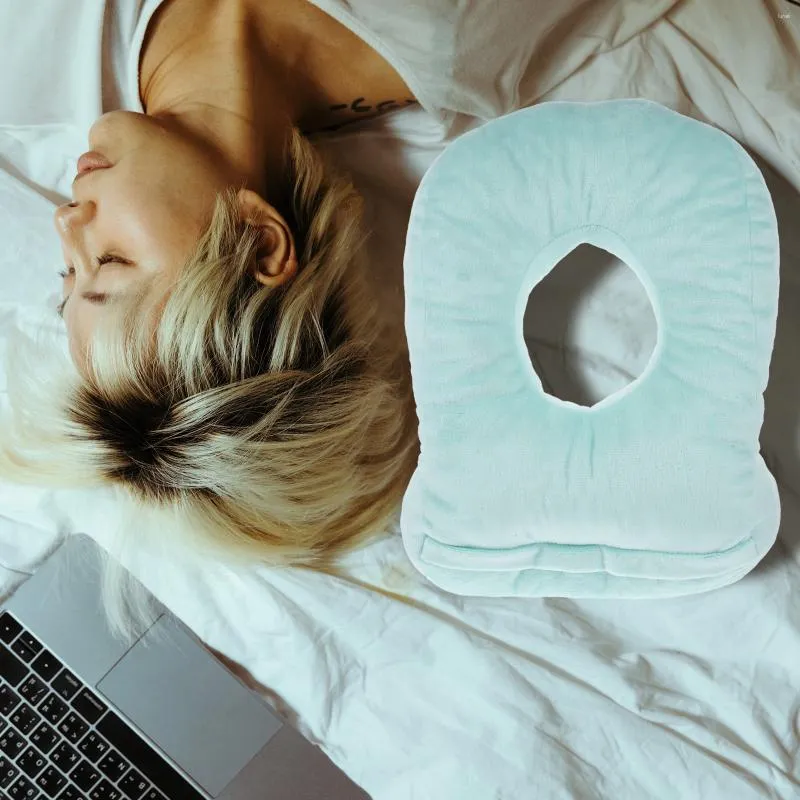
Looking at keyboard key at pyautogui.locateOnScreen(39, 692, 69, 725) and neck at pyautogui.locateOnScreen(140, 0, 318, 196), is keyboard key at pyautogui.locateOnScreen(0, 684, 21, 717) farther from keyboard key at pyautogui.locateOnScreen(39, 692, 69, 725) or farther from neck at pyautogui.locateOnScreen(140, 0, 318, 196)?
neck at pyautogui.locateOnScreen(140, 0, 318, 196)

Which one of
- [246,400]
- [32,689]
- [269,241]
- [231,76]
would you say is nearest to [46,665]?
[32,689]

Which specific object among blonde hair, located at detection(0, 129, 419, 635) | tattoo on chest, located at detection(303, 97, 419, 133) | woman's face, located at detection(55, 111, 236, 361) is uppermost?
woman's face, located at detection(55, 111, 236, 361)

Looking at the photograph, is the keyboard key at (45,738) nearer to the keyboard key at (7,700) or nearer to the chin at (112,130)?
the keyboard key at (7,700)

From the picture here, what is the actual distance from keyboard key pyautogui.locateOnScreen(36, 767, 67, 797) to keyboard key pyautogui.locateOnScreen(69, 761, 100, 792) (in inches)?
0.5

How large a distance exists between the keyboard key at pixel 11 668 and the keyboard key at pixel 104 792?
0.45 ft

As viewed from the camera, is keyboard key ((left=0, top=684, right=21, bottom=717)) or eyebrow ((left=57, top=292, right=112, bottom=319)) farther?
keyboard key ((left=0, top=684, right=21, bottom=717))

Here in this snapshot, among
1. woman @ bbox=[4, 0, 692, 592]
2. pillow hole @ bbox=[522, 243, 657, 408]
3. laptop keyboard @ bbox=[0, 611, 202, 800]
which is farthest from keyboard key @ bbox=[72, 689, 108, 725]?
pillow hole @ bbox=[522, 243, 657, 408]

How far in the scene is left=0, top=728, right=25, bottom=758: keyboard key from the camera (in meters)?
0.82

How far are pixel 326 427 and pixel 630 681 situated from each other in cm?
39

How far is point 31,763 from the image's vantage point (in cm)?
82

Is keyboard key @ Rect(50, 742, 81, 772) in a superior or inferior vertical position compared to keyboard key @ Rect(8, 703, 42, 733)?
inferior

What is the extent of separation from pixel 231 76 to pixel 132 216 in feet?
0.65

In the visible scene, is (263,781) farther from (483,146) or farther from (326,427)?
(483,146)

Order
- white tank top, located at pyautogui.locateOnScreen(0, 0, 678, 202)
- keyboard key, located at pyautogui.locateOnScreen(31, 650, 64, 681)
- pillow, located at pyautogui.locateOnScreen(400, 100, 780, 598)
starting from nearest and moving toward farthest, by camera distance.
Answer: pillow, located at pyautogui.locateOnScreen(400, 100, 780, 598) < white tank top, located at pyautogui.locateOnScreen(0, 0, 678, 202) < keyboard key, located at pyautogui.locateOnScreen(31, 650, 64, 681)
